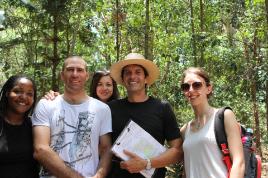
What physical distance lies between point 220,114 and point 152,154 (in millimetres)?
727

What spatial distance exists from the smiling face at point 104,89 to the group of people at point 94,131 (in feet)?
3.61

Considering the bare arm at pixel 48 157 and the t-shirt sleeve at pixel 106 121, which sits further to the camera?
the t-shirt sleeve at pixel 106 121

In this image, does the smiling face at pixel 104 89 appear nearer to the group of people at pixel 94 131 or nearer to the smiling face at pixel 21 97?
the group of people at pixel 94 131

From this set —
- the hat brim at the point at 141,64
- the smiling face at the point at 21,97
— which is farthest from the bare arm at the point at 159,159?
the smiling face at the point at 21,97

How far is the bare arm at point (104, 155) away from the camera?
327 centimetres

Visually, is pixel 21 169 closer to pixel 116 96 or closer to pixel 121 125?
pixel 121 125

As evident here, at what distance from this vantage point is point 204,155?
304 centimetres

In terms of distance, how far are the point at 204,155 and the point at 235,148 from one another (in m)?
0.26

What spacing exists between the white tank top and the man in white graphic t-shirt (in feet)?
2.31

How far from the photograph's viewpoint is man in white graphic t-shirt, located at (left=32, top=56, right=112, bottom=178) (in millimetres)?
3119

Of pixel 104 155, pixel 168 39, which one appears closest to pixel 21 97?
pixel 104 155

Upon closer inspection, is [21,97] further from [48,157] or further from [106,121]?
[106,121]

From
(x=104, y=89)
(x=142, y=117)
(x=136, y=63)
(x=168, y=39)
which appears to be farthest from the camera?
(x=168, y=39)

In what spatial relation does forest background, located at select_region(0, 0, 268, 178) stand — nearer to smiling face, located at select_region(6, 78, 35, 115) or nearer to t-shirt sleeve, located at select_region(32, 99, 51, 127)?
smiling face, located at select_region(6, 78, 35, 115)
